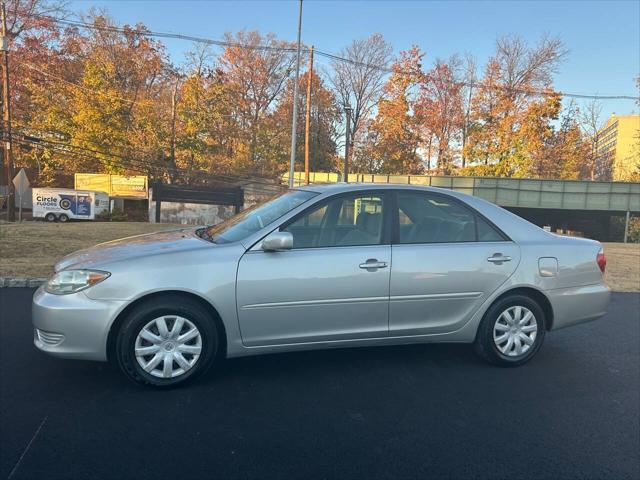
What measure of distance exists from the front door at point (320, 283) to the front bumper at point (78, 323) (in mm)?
949

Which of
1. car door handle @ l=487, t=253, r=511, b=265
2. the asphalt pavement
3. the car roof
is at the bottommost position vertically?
the asphalt pavement

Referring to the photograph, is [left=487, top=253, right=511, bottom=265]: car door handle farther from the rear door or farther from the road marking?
the road marking

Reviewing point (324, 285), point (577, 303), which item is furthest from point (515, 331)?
point (324, 285)

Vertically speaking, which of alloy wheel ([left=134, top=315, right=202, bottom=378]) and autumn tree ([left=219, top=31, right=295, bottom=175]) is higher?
autumn tree ([left=219, top=31, right=295, bottom=175])

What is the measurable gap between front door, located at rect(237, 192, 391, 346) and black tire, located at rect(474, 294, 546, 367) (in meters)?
0.94

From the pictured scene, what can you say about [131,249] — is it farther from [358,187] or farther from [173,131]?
[173,131]

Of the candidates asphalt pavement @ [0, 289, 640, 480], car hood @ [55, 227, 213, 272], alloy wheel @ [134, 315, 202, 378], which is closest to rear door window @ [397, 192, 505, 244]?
asphalt pavement @ [0, 289, 640, 480]

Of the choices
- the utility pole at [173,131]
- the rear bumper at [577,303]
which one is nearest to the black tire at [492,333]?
the rear bumper at [577,303]

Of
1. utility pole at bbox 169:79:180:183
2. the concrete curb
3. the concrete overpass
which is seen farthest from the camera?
utility pole at bbox 169:79:180:183

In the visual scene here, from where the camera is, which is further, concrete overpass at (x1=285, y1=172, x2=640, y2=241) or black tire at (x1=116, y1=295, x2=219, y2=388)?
concrete overpass at (x1=285, y1=172, x2=640, y2=241)

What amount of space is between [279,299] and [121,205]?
1577 inches

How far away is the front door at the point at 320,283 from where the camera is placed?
3604 millimetres

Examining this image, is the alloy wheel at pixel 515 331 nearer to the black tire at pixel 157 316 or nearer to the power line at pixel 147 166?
the black tire at pixel 157 316

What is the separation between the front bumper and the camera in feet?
11.1
